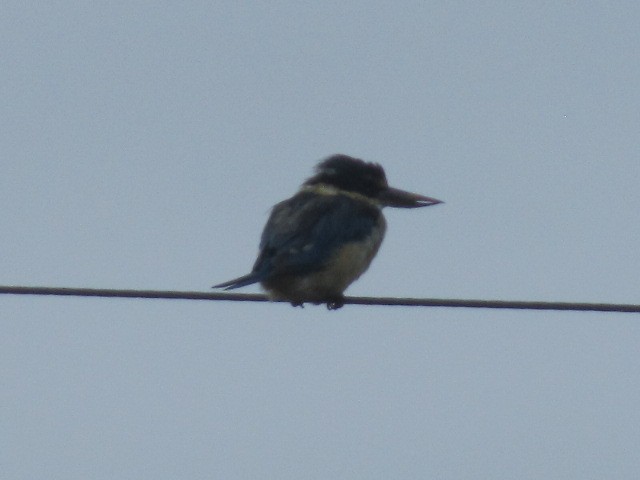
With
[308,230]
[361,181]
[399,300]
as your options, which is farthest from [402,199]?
[399,300]

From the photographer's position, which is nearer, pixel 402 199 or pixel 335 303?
pixel 335 303

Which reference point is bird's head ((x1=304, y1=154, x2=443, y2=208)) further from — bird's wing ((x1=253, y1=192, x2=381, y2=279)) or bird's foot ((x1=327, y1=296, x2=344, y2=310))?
bird's foot ((x1=327, y1=296, x2=344, y2=310))

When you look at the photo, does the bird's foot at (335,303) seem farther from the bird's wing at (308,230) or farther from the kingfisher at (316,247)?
the bird's wing at (308,230)

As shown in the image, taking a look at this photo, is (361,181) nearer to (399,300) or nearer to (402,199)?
(402,199)

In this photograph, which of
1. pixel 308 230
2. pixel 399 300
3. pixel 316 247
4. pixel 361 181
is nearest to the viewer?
pixel 399 300

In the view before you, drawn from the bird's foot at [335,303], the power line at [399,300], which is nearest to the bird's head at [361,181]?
the bird's foot at [335,303]

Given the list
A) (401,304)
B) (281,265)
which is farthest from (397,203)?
(401,304)

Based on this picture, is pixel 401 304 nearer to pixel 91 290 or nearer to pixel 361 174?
pixel 91 290

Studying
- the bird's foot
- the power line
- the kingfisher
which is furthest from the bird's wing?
the power line
